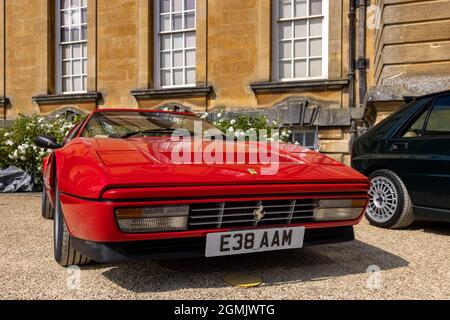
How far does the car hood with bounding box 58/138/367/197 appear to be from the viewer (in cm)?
221

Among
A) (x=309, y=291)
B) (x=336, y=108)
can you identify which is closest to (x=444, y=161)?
(x=309, y=291)

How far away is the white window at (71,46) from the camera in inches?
465

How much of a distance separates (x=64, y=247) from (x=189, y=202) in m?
1.01

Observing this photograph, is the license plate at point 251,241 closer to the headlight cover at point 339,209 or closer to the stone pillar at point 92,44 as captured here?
the headlight cover at point 339,209

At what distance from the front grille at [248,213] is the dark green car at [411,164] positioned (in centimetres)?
183

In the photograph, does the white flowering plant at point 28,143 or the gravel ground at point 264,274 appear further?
the white flowering plant at point 28,143

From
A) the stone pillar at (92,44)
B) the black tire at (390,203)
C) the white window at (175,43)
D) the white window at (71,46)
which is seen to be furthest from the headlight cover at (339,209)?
the white window at (71,46)

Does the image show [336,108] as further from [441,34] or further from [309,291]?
[309,291]

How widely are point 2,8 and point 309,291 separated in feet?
42.4

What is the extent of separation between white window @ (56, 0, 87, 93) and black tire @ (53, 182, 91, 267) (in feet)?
31.8

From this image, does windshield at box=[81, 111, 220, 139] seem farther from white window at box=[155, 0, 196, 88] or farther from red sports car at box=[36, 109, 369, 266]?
white window at box=[155, 0, 196, 88]

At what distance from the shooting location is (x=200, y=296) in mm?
2273

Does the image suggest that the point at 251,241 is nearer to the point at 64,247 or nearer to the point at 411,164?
the point at 64,247

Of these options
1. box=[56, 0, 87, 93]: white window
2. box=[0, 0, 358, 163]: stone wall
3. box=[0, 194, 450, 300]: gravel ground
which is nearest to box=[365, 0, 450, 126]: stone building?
box=[0, 0, 358, 163]: stone wall
